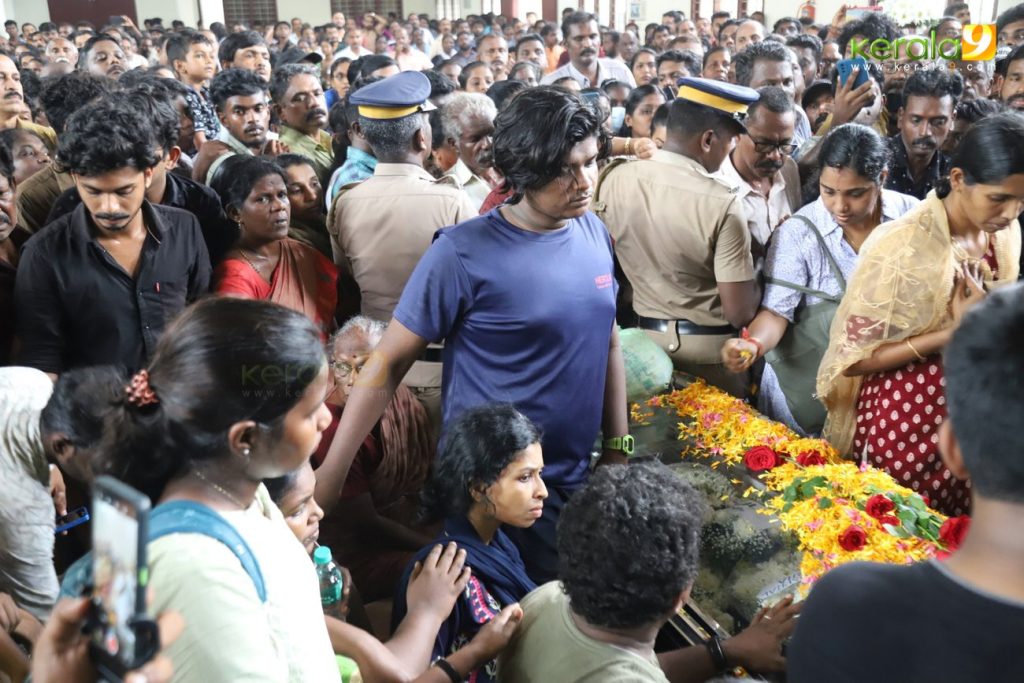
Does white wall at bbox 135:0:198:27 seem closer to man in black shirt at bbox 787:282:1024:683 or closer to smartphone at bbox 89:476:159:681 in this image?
smartphone at bbox 89:476:159:681

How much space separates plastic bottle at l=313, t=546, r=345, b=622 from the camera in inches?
78.8

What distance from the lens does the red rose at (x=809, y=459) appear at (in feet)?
8.00

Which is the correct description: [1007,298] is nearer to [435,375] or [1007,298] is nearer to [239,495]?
[239,495]

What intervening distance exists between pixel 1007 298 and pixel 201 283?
244 cm

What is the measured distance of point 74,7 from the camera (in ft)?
69.7

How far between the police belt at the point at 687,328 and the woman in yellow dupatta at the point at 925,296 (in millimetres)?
648

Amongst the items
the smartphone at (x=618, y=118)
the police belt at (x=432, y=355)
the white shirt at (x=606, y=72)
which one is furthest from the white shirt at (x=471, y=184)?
the white shirt at (x=606, y=72)

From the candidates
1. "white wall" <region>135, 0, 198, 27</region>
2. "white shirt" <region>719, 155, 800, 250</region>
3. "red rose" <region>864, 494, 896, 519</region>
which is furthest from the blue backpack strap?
"white wall" <region>135, 0, 198, 27</region>

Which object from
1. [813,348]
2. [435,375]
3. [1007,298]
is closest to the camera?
[1007,298]

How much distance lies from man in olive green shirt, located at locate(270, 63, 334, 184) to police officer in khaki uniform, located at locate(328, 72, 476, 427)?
51.1 inches

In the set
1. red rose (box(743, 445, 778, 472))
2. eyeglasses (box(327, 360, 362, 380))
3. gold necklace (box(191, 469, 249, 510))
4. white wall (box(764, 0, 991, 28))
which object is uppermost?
white wall (box(764, 0, 991, 28))

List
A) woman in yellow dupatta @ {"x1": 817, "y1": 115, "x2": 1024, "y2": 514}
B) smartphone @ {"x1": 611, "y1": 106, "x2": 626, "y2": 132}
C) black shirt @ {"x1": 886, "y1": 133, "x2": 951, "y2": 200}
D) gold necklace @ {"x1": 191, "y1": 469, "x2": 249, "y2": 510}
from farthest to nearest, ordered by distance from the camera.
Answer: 1. smartphone @ {"x1": 611, "y1": 106, "x2": 626, "y2": 132}
2. black shirt @ {"x1": 886, "y1": 133, "x2": 951, "y2": 200}
3. woman in yellow dupatta @ {"x1": 817, "y1": 115, "x2": 1024, "y2": 514}
4. gold necklace @ {"x1": 191, "y1": 469, "x2": 249, "y2": 510}

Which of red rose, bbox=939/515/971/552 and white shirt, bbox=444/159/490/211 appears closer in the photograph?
red rose, bbox=939/515/971/552

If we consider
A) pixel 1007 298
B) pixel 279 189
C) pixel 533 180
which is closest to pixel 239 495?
pixel 1007 298
